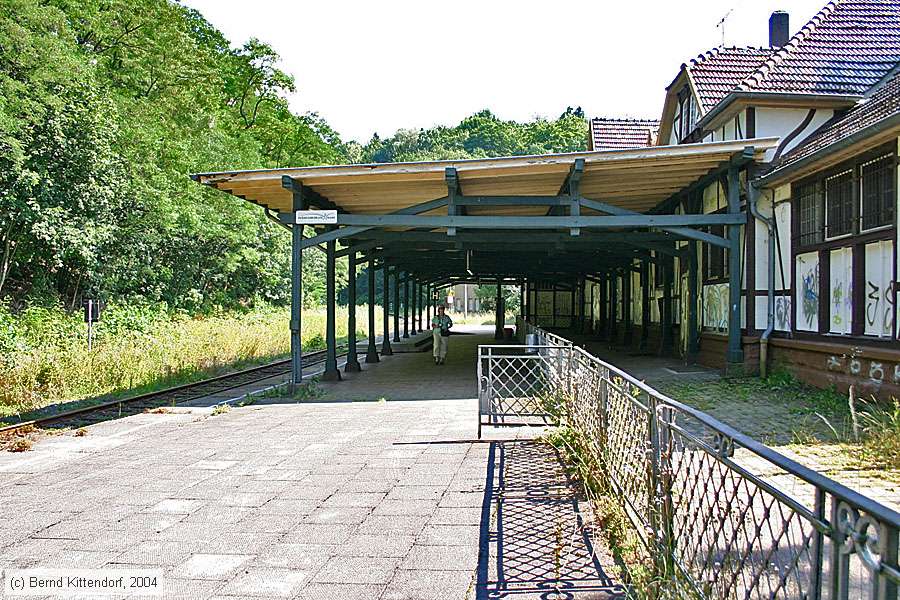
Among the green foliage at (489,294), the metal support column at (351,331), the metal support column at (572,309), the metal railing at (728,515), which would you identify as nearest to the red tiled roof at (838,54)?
the metal support column at (351,331)

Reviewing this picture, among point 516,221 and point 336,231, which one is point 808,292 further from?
point 336,231

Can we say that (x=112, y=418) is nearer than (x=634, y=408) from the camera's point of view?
No

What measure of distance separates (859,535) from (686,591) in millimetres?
1374

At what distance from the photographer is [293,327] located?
1272 cm

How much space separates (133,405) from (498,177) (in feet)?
22.4

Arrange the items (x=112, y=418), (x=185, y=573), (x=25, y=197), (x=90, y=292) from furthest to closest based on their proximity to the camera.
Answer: (x=90, y=292) → (x=25, y=197) → (x=112, y=418) → (x=185, y=573)

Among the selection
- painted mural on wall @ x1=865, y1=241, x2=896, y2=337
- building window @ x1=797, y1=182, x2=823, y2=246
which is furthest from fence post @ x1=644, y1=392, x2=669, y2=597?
building window @ x1=797, y1=182, x2=823, y2=246

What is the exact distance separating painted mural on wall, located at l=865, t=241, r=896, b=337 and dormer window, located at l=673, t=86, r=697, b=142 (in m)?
7.79

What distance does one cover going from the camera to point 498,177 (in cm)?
1291

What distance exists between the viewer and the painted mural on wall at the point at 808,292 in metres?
11.1

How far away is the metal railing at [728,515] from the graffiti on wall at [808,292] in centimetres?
621

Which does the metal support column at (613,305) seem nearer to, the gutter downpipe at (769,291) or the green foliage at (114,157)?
the gutter downpipe at (769,291)

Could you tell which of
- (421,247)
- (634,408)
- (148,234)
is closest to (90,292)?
(148,234)

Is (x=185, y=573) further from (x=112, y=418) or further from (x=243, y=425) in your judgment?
(x=112, y=418)
